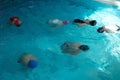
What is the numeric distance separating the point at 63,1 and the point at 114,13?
4.61ft

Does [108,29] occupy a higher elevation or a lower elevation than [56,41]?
higher

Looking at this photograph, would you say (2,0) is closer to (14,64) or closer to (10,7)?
(10,7)

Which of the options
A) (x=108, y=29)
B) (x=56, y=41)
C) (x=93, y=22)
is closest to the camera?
(x=56, y=41)

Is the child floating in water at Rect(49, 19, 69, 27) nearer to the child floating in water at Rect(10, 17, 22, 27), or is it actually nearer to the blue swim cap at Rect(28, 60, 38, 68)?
the child floating in water at Rect(10, 17, 22, 27)

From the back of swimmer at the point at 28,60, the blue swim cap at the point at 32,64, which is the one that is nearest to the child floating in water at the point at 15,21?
the back of swimmer at the point at 28,60

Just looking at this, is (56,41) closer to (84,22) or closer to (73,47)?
(73,47)

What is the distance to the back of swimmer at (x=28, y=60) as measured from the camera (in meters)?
3.93

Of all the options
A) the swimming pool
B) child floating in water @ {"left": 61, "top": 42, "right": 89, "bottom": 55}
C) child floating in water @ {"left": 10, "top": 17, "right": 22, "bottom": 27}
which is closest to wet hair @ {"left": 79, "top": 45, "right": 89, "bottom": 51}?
child floating in water @ {"left": 61, "top": 42, "right": 89, "bottom": 55}

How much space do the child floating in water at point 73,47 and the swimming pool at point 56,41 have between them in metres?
0.10

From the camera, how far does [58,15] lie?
5.47m

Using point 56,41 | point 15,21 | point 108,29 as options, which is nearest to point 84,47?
point 56,41

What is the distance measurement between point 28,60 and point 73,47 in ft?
3.09

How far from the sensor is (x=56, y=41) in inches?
184

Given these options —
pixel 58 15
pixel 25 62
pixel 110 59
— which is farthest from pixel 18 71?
pixel 58 15
